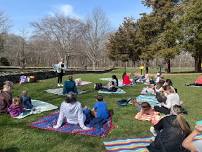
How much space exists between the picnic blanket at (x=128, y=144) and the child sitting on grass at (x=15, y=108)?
4.55 meters

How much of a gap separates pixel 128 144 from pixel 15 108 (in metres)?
5.22

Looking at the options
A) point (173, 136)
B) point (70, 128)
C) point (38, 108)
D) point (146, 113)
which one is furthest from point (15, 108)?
point (173, 136)

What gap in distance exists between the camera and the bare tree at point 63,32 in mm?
70312

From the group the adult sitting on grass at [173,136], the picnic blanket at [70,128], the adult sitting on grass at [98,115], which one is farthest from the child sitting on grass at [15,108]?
the adult sitting on grass at [173,136]

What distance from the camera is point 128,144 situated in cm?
987

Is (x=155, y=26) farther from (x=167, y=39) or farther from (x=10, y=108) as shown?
(x=10, y=108)

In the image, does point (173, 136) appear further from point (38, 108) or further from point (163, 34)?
point (163, 34)

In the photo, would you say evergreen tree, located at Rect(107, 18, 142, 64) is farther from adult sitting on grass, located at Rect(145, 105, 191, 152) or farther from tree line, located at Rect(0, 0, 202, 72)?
adult sitting on grass, located at Rect(145, 105, 191, 152)

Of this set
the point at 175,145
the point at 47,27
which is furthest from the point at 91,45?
the point at 175,145

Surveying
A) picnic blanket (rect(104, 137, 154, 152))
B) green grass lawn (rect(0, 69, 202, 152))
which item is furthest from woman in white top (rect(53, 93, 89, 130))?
picnic blanket (rect(104, 137, 154, 152))

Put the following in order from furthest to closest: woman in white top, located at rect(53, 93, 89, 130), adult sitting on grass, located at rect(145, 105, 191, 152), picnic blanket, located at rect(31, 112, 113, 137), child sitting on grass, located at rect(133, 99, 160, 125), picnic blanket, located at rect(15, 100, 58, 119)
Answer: picnic blanket, located at rect(15, 100, 58, 119) → child sitting on grass, located at rect(133, 99, 160, 125) → woman in white top, located at rect(53, 93, 89, 130) → picnic blanket, located at rect(31, 112, 113, 137) → adult sitting on grass, located at rect(145, 105, 191, 152)

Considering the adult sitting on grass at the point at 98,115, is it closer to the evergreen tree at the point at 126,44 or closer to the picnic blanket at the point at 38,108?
the picnic blanket at the point at 38,108

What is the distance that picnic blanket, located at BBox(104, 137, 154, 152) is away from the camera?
938 centimetres

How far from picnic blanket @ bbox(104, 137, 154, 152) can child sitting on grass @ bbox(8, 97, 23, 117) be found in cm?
455
